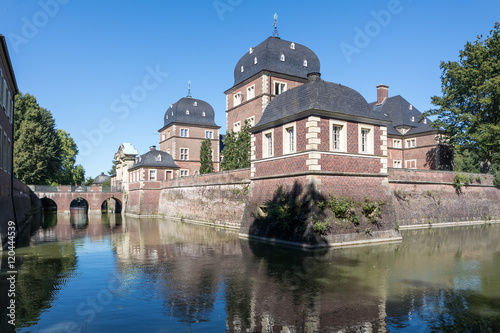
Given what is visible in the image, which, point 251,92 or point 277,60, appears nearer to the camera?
point 277,60

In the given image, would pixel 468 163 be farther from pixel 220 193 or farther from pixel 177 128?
pixel 177 128

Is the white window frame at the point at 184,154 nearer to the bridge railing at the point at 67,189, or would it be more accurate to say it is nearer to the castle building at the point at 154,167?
the castle building at the point at 154,167

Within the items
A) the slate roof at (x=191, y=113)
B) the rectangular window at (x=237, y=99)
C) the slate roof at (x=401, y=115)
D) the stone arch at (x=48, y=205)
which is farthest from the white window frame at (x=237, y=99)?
the stone arch at (x=48, y=205)

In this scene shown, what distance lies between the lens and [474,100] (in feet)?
103

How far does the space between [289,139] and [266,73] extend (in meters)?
16.7

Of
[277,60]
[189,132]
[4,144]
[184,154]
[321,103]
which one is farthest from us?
[189,132]

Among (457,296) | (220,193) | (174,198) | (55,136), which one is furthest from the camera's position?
(55,136)

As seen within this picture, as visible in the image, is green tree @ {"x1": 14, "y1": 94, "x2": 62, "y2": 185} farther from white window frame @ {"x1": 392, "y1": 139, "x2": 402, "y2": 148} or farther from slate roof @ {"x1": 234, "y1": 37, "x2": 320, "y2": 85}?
white window frame @ {"x1": 392, "y1": 139, "x2": 402, "y2": 148}

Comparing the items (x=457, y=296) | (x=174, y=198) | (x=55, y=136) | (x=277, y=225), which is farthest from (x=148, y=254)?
(x=55, y=136)

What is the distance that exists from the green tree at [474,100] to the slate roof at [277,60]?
12.2 metres

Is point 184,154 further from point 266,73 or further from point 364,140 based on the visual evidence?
point 364,140

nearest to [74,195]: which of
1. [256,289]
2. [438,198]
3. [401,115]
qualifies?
[438,198]

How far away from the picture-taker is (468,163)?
35031 mm

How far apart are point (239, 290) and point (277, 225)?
28.6ft
